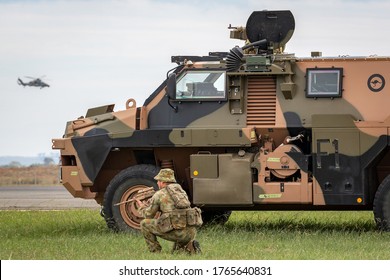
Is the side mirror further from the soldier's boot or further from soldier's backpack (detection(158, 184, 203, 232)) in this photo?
the soldier's boot

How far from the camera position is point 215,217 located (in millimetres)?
20953

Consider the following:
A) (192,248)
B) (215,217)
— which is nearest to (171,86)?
(215,217)

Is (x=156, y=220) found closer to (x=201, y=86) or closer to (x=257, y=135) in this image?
(x=257, y=135)

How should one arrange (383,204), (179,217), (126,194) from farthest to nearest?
(126,194)
(383,204)
(179,217)

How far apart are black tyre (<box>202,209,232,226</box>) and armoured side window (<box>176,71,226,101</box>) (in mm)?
2503

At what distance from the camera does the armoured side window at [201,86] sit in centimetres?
1900

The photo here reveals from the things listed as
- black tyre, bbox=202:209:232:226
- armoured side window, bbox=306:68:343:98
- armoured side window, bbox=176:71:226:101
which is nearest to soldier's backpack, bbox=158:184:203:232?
armoured side window, bbox=176:71:226:101

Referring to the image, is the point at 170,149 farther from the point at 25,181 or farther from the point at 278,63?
the point at 25,181

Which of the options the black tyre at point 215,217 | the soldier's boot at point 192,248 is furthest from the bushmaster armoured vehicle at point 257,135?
the soldier's boot at point 192,248

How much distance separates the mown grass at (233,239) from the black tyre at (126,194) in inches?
11.7

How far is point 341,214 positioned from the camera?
23.1 meters

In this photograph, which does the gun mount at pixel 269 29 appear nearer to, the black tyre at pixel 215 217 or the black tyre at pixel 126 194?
the black tyre at pixel 126 194

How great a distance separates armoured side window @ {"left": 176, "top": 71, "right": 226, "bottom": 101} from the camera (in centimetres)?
1900

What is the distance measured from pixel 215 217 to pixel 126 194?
8.02 feet
